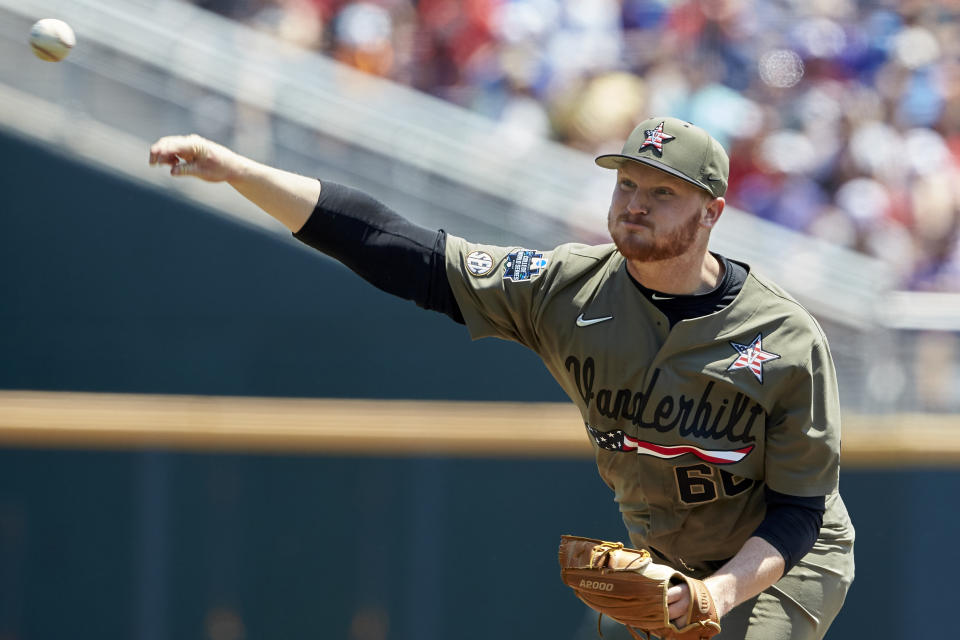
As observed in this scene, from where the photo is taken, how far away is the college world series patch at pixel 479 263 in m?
3.42

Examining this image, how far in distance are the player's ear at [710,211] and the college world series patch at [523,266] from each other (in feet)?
1.52

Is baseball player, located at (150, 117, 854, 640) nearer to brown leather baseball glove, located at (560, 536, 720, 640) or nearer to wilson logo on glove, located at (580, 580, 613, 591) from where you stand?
brown leather baseball glove, located at (560, 536, 720, 640)

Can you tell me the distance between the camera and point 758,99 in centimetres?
795

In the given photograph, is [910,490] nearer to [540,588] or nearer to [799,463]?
[540,588]

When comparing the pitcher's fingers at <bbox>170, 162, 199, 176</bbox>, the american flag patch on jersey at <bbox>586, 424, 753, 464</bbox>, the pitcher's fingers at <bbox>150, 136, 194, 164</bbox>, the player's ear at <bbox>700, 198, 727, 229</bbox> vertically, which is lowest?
the american flag patch on jersey at <bbox>586, 424, 753, 464</bbox>

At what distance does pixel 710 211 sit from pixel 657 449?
645mm

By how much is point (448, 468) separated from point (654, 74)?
3331 mm

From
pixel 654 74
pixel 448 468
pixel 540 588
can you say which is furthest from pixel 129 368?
pixel 654 74

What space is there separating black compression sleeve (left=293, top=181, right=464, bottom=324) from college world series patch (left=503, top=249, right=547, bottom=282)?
17 cm

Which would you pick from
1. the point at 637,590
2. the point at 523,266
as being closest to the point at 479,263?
the point at 523,266

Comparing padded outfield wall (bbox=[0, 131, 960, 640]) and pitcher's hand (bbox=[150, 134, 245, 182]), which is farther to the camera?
padded outfield wall (bbox=[0, 131, 960, 640])

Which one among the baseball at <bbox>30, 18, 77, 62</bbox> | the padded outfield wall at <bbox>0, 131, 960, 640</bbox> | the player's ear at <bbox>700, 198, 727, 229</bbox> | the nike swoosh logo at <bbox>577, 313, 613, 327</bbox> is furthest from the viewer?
the padded outfield wall at <bbox>0, 131, 960, 640</bbox>

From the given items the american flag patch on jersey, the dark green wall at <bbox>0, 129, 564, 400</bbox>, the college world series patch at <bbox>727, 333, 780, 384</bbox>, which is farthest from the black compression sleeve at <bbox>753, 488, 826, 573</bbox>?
the dark green wall at <bbox>0, 129, 564, 400</bbox>

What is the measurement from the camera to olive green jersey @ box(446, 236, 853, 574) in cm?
320
